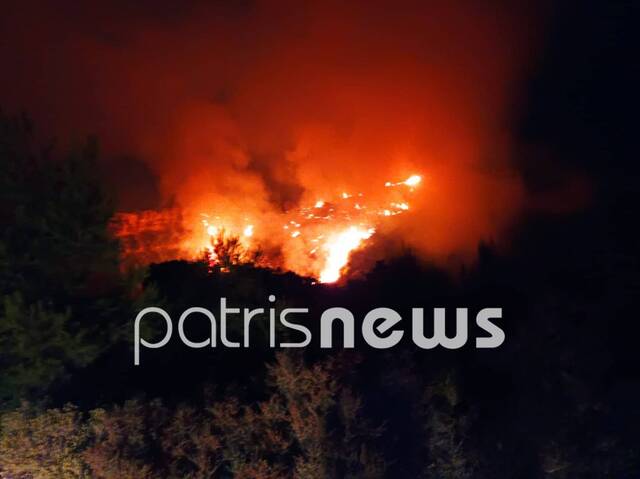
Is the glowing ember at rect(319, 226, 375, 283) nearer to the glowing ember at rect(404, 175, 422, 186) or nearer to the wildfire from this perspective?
the wildfire

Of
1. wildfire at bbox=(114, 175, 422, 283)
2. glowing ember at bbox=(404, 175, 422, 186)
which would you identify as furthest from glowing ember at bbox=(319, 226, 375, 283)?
glowing ember at bbox=(404, 175, 422, 186)

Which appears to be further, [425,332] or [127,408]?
[425,332]

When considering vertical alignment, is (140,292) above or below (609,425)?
above

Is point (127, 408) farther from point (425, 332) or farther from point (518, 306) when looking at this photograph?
point (518, 306)

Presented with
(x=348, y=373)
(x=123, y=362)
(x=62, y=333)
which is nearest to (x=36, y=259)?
(x=62, y=333)

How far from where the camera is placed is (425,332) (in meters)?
8.59

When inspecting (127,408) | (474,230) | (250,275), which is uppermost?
(474,230)

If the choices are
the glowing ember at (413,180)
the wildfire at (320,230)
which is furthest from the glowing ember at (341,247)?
the glowing ember at (413,180)

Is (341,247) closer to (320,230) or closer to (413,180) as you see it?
(320,230)

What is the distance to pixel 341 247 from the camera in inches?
543

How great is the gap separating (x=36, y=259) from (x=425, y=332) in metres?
4.90

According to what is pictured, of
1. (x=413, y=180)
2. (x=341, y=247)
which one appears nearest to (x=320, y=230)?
(x=341, y=247)

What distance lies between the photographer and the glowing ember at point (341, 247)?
13.2m

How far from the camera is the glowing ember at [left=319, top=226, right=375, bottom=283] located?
13206 millimetres
